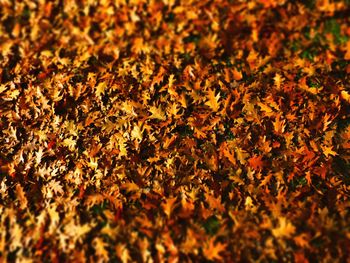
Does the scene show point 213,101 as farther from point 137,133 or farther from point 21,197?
point 21,197

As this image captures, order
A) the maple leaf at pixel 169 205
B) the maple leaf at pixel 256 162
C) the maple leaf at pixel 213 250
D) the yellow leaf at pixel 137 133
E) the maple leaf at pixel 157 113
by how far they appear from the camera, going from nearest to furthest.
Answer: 1. the maple leaf at pixel 213 250
2. the maple leaf at pixel 169 205
3. the maple leaf at pixel 256 162
4. the yellow leaf at pixel 137 133
5. the maple leaf at pixel 157 113

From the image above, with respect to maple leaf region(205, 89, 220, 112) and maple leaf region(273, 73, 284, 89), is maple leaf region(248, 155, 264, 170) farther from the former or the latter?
maple leaf region(273, 73, 284, 89)

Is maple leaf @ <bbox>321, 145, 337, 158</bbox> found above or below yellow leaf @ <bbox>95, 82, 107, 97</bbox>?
below

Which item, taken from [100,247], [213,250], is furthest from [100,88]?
[213,250]

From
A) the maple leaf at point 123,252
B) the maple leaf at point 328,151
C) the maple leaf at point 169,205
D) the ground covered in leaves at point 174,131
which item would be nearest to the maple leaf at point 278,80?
the ground covered in leaves at point 174,131

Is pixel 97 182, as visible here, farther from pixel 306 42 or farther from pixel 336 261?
pixel 306 42

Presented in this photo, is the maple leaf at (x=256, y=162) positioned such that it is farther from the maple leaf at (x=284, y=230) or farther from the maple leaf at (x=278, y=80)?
the maple leaf at (x=278, y=80)

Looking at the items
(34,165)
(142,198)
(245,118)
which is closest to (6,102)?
(34,165)

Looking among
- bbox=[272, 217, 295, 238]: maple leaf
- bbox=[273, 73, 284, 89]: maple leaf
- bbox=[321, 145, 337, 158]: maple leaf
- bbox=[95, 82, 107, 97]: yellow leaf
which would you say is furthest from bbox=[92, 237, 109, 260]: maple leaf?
bbox=[273, 73, 284, 89]: maple leaf
